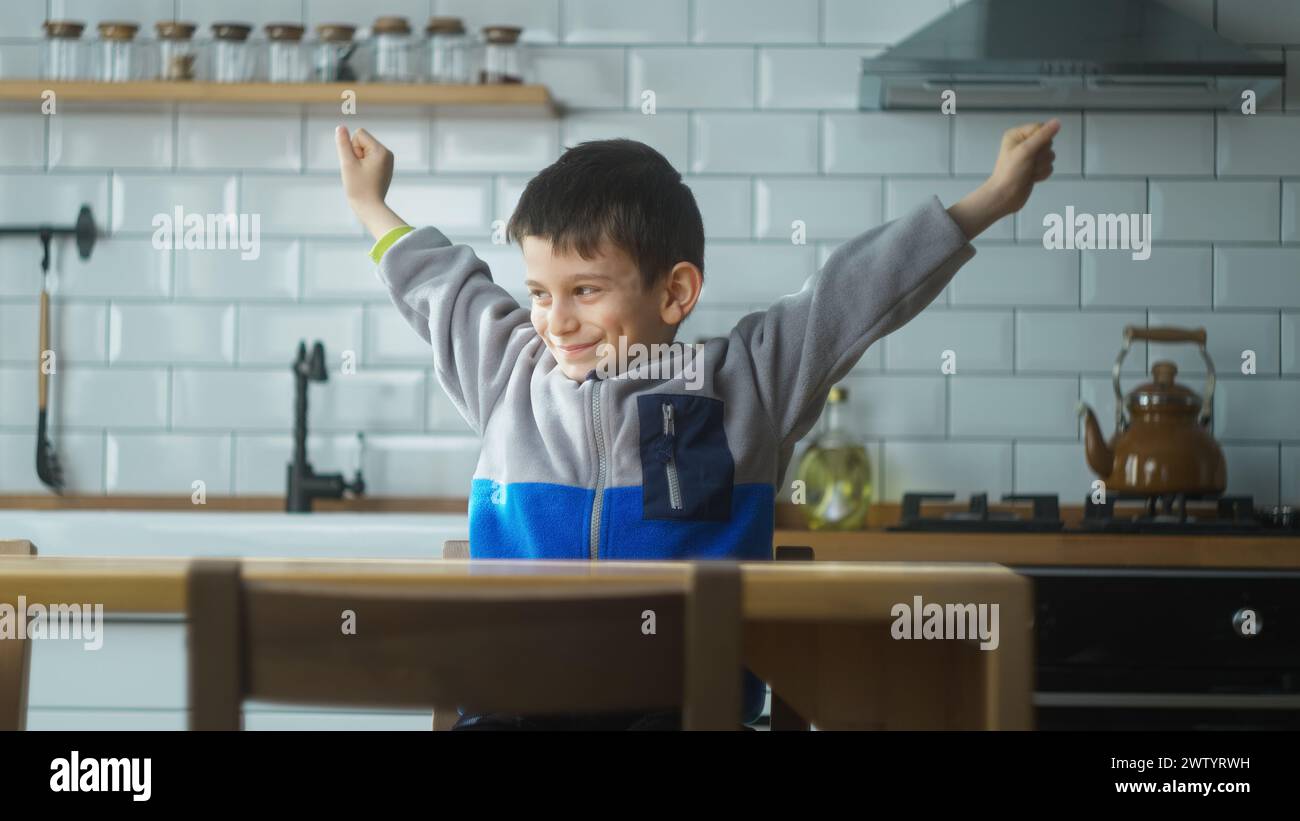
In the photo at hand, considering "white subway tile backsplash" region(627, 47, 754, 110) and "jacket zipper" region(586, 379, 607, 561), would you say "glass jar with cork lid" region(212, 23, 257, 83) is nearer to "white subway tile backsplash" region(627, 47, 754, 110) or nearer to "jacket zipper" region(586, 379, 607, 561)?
"white subway tile backsplash" region(627, 47, 754, 110)

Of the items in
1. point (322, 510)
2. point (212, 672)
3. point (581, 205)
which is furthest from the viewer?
point (322, 510)

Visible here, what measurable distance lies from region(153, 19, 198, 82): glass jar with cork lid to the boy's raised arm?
4.51 feet

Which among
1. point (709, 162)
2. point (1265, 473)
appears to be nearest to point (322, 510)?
point (709, 162)

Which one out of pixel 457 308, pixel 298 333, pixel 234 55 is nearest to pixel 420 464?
pixel 298 333

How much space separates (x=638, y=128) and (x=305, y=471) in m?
0.88

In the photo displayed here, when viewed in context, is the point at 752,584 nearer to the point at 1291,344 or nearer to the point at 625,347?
the point at 625,347

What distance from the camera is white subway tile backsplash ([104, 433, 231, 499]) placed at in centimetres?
249

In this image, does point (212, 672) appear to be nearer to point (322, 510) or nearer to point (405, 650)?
point (405, 650)

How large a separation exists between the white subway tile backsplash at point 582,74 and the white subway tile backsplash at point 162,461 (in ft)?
3.00

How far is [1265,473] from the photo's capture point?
2432 mm

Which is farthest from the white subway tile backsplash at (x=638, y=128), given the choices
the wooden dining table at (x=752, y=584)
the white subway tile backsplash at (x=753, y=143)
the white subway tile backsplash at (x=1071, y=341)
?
the wooden dining table at (x=752, y=584)

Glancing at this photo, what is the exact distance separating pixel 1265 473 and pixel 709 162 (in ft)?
3.88

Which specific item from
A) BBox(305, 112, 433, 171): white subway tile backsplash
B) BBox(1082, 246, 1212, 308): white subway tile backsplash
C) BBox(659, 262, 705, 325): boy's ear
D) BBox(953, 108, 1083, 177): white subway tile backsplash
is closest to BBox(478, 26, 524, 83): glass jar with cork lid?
BBox(305, 112, 433, 171): white subway tile backsplash
